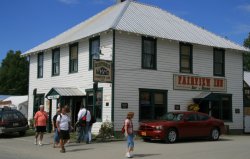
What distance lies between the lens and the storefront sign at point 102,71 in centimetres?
2189

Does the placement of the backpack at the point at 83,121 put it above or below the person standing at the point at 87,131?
above

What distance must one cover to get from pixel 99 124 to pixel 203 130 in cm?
587

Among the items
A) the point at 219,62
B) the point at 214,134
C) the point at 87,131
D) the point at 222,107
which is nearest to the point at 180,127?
the point at 214,134

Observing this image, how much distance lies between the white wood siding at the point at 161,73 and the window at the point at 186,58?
31 centimetres

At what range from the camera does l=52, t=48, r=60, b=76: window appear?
29.0 m

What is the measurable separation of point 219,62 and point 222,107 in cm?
297

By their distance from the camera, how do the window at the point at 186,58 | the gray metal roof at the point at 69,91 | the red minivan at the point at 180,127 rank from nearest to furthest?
the red minivan at the point at 180,127
the gray metal roof at the point at 69,91
the window at the point at 186,58

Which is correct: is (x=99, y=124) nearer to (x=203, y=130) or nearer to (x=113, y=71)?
(x=113, y=71)

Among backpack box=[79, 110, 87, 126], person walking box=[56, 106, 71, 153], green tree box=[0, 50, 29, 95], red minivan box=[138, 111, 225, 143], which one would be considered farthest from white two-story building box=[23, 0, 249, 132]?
green tree box=[0, 50, 29, 95]

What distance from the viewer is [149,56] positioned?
25.2m

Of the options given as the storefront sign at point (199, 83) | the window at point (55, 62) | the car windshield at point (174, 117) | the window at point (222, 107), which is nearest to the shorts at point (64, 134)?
the car windshield at point (174, 117)

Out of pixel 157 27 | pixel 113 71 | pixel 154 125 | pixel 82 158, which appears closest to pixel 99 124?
pixel 113 71

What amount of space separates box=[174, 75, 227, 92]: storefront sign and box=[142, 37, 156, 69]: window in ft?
6.37

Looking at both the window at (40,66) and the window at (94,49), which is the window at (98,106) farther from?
the window at (40,66)
